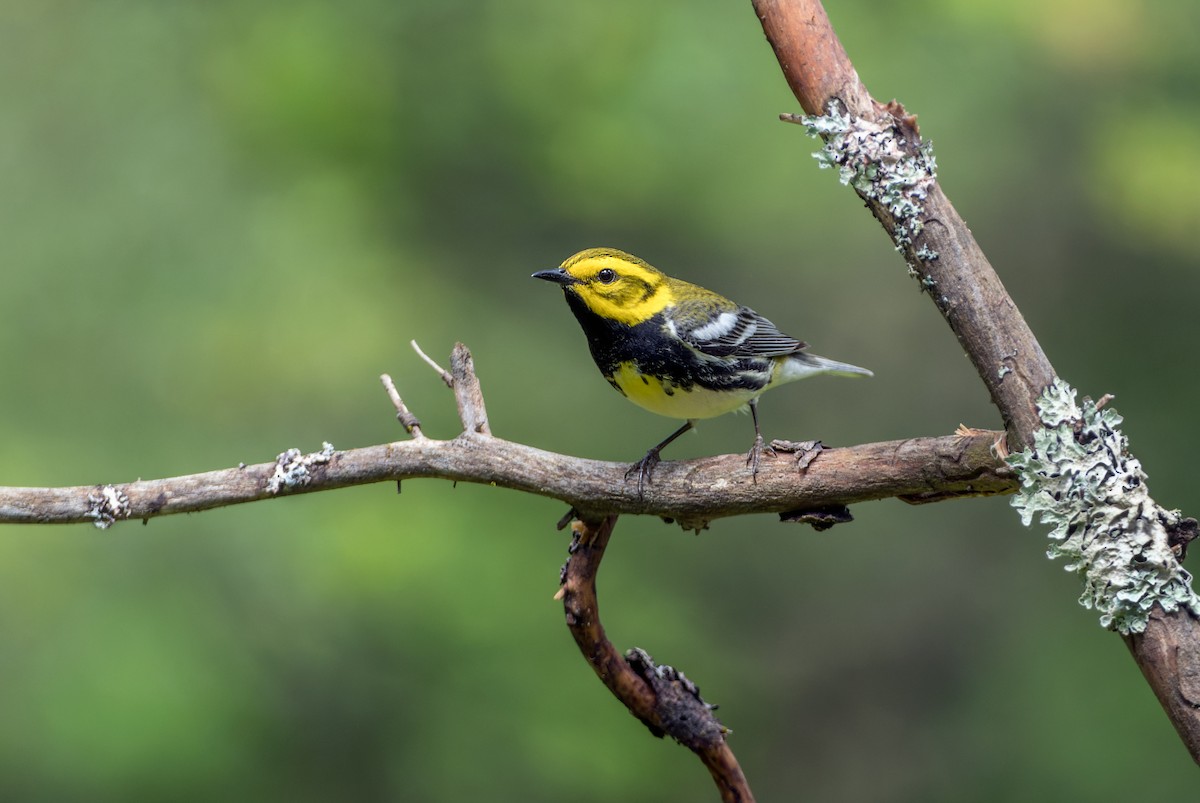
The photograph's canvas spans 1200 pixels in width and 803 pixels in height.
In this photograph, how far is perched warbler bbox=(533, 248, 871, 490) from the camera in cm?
301

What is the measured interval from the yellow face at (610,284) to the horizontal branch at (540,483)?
0.62 meters

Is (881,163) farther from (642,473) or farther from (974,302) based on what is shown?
(642,473)

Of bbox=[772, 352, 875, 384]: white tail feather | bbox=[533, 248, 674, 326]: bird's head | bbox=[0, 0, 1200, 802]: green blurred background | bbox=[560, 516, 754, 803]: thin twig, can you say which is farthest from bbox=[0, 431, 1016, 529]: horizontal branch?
bbox=[0, 0, 1200, 802]: green blurred background

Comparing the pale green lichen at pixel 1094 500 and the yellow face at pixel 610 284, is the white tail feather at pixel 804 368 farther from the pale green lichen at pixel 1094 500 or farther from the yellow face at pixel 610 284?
the pale green lichen at pixel 1094 500

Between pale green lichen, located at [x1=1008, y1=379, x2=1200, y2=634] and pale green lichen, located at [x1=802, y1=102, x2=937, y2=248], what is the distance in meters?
0.38

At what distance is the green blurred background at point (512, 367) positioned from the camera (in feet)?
14.4

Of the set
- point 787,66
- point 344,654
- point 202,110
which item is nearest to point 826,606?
point 344,654

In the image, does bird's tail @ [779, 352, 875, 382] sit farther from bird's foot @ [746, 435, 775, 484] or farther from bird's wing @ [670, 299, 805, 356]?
bird's foot @ [746, 435, 775, 484]

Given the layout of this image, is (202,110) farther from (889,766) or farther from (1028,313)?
(889,766)

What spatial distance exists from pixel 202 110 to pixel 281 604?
90.1 inches

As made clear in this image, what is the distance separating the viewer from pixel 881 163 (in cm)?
205

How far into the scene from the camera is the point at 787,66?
2141 mm

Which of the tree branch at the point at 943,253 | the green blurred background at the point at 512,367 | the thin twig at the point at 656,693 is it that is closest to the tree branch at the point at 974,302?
the tree branch at the point at 943,253

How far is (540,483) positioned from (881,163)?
3.18 ft
